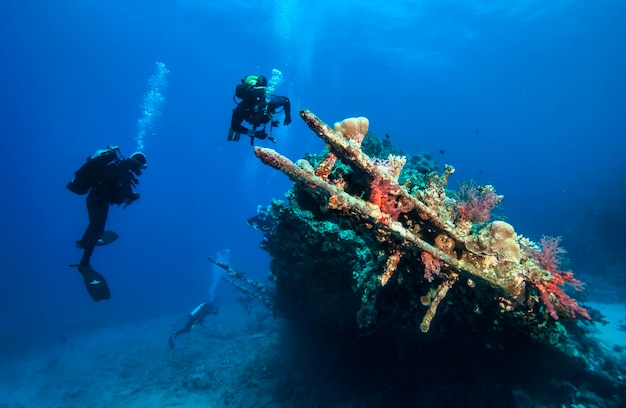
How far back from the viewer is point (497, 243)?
8.70ft

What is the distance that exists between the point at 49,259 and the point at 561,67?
141626mm

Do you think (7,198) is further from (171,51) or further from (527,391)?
(527,391)

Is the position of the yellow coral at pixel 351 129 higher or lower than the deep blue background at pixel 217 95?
lower

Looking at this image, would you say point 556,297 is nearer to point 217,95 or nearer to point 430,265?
point 430,265

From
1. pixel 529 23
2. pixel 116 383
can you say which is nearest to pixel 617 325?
pixel 116 383

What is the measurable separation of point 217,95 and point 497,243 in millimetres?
76702

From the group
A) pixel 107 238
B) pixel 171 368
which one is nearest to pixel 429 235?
pixel 107 238

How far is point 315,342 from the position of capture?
8.73 metres

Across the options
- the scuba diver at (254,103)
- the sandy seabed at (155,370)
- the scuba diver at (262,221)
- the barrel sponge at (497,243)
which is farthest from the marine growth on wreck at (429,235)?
the sandy seabed at (155,370)

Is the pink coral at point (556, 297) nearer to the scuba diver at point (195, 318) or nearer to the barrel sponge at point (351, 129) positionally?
the barrel sponge at point (351, 129)

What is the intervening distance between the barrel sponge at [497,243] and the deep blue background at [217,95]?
29.3 ft

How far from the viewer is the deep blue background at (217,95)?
38.2 m

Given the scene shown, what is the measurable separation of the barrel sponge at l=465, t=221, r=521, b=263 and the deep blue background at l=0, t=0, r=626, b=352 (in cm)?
895

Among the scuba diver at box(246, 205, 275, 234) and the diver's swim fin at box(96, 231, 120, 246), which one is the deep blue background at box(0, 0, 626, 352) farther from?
the diver's swim fin at box(96, 231, 120, 246)
